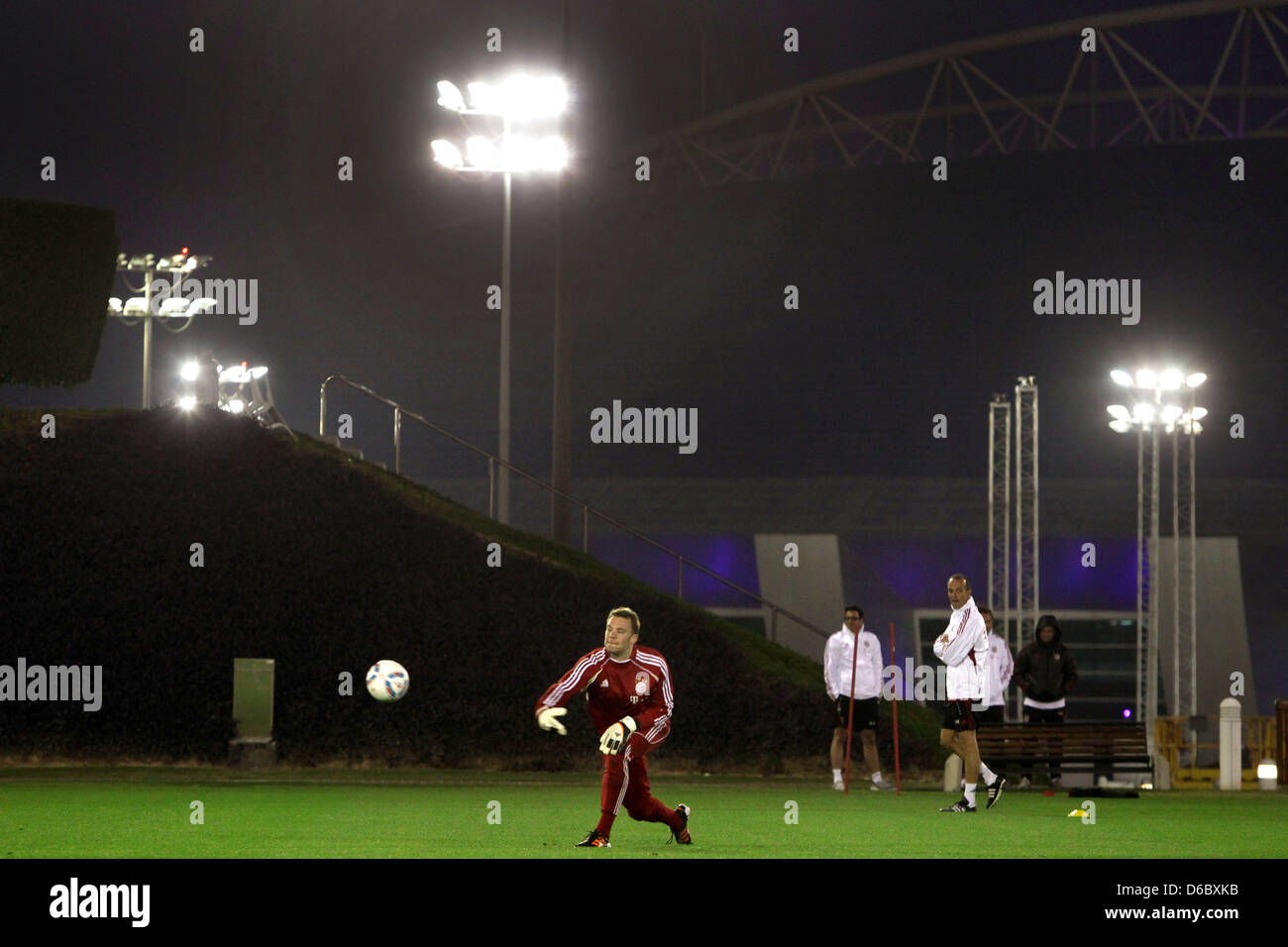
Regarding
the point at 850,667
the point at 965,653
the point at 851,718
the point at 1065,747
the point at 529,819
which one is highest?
the point at 965,653

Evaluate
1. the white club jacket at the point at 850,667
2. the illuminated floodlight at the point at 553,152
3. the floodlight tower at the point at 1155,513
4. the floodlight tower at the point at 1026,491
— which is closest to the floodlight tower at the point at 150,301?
the illuminated floodlight at the point at 553,152

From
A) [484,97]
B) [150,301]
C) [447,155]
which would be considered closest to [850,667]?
[484,97]

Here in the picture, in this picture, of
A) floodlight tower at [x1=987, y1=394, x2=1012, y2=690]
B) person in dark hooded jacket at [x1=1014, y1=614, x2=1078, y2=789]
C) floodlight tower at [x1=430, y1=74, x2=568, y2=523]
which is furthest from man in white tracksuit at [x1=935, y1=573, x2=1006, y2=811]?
floodlight tower at [x1=987, y1=394, x2=1012, y2=690]

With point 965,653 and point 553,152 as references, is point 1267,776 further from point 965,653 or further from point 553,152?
point 553,152

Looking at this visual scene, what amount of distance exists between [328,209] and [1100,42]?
24043mm

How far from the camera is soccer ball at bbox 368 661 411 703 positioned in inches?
908

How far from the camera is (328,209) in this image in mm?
57688

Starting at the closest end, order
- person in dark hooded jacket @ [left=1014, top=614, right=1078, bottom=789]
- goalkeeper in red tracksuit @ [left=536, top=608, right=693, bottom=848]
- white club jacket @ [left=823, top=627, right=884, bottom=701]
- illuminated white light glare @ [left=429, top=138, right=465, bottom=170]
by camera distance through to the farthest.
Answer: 1. goalkeeper in red tracksuit @ [left=536, top=608, right=693, bottom=848]
2. person in dark hooded jacket @ [left=1014, top=614, right=1078, bottom=789]
3. white club jacket @ [left=823, top=627, right=884, bottom=701]
4. illuminated white light glare @ [left=429, top=138, right=465, bottom=170]

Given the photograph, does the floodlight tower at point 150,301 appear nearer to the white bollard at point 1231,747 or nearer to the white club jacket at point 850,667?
the white club jacket at point 850,667

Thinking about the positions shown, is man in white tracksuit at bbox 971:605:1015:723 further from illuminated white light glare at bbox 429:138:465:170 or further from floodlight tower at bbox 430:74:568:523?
illuminated white light glare at bbox 429:138:465:170

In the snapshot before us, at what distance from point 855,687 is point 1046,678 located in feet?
7.48

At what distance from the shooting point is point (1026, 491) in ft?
163

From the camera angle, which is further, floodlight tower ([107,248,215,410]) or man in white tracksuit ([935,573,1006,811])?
floodlight tower ([107,248,215,410])

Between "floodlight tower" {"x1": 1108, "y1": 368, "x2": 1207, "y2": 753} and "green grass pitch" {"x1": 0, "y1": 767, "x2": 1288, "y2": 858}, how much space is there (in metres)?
22.0
